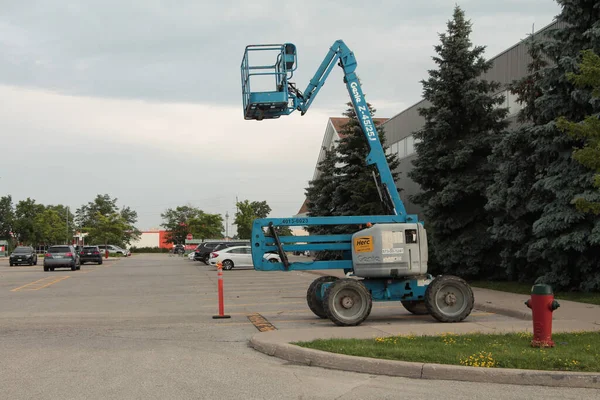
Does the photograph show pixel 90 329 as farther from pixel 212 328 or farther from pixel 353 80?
pixel 353 80

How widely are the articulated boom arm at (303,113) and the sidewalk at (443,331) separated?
1938 mm

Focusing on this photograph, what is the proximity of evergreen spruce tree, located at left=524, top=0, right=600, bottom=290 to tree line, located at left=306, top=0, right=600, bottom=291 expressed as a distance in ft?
0.09

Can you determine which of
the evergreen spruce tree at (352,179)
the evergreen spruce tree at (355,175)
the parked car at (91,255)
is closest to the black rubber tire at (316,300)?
the evergreen spruce tree at (352,179)

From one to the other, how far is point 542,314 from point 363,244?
445 cm

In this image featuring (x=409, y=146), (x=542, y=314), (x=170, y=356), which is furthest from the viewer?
(x=409, y=146)

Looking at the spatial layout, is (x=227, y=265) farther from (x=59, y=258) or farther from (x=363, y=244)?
(x=363, y=244)

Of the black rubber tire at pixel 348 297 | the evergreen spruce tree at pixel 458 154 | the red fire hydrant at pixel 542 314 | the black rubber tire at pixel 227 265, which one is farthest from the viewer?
the black rubber tire at pixel 227 265

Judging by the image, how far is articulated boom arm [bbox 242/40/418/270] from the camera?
1316 centimetres

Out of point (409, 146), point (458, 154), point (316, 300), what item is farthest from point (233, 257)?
point (316, 300)

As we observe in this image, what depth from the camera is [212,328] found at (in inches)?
492

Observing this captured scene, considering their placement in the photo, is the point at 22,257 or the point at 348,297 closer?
the point at 348,297

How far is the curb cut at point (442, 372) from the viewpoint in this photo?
7.30m

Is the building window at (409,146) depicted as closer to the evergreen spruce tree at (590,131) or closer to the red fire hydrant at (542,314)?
the evergreen spruce tree at (590,131)

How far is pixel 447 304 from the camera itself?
41.2 ft
